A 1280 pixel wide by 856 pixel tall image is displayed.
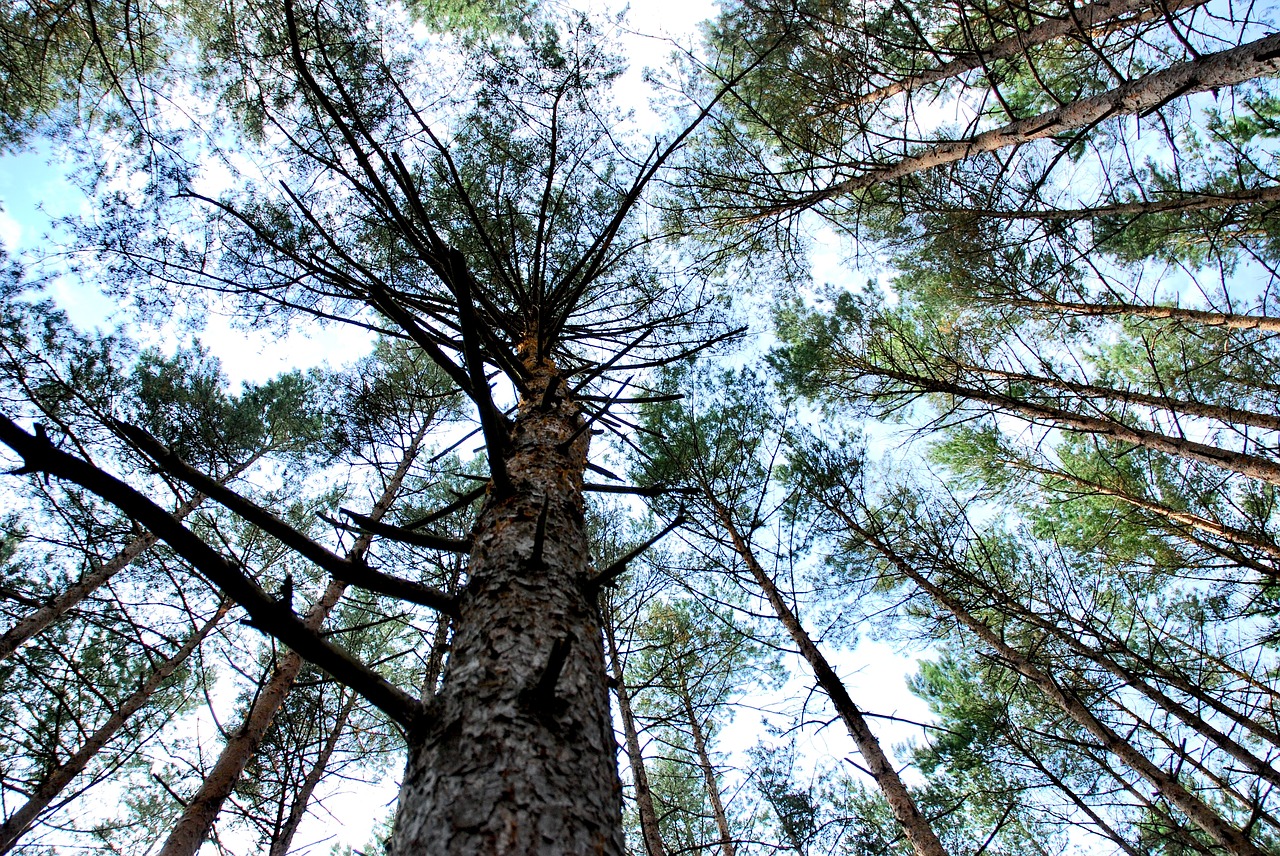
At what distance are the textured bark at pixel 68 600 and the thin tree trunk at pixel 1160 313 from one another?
9876 millimetres

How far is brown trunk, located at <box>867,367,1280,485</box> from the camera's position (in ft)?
17.1

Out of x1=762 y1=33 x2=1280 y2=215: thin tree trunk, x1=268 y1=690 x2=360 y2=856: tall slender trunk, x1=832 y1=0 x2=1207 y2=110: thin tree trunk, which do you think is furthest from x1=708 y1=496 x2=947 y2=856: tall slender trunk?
x1=832 y1=0 x2=1207 y2=110: thin tree trunk

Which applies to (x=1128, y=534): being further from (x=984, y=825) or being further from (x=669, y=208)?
(x=669, y=208)

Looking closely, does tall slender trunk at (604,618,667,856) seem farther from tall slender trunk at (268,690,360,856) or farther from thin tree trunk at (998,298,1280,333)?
thin tree trunk at (998,298,1280,333)

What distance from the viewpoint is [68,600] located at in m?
6.40

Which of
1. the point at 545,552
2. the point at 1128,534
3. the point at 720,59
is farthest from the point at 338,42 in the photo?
the point at 1128,534

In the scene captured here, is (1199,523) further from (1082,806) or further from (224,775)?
(224,775)

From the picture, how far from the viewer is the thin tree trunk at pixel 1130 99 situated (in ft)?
10.5

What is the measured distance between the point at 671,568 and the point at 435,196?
4.75m

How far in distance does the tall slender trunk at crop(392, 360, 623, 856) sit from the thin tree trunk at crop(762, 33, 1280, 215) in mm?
3710

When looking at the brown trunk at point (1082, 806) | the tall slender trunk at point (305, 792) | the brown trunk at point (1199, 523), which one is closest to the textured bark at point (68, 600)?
the tall slender trunk at point (305, 792)

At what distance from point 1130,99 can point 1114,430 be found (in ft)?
11.7

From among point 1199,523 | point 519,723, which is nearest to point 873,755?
point 519,723

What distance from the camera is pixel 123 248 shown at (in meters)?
5.26
